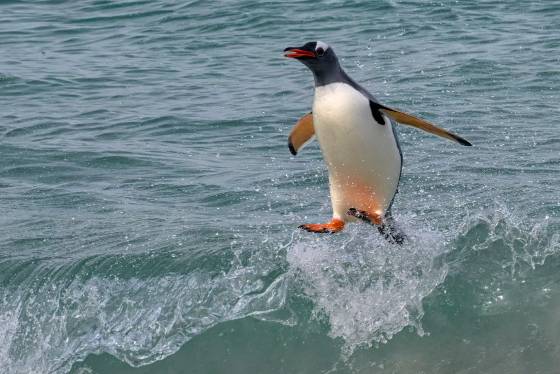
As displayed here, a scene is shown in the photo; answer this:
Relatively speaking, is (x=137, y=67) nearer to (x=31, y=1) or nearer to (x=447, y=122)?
(x=447, y=122)

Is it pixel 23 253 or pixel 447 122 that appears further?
pixel 447 122

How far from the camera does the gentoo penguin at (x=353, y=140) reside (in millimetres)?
5758

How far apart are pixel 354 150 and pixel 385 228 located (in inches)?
21.5

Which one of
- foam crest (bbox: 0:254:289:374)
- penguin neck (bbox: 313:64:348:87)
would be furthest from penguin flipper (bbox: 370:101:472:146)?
foam crest (bbox: 0:254:289:374)

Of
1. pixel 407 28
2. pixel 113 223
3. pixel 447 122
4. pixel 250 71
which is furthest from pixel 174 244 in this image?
pixel 407 28

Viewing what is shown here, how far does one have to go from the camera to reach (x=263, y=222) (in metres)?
7.48

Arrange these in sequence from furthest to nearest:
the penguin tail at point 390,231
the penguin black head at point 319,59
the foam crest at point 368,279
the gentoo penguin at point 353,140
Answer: the penguin tail at point 390,231 < the foam crest at point 368,279 < the gentoo penguin at point 353,140 < the penguin black head at point 319,59

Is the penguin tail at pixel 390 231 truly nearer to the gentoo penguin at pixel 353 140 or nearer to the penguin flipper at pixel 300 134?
the gentoo penguin at pixel 353 140

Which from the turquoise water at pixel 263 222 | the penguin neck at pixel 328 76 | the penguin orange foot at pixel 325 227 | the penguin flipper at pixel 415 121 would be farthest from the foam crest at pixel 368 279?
the penguin neck at pixel 328 76

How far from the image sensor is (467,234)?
6.83m

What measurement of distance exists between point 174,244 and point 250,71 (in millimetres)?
6053

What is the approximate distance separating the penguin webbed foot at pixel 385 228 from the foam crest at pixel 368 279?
0.51 feet

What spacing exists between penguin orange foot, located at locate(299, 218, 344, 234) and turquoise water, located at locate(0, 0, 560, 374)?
355mm

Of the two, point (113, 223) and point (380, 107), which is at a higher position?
point (380, 107)
